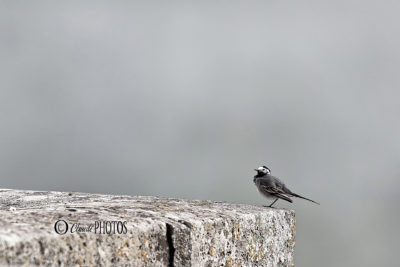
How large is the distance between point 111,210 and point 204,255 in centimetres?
68

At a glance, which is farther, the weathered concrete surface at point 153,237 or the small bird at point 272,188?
the small bird at point 272,188

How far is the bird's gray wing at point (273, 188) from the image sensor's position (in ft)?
26.8

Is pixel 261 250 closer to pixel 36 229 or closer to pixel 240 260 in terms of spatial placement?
pixel 240 260

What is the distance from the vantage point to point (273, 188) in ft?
27.6

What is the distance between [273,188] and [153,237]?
514 centimetres
